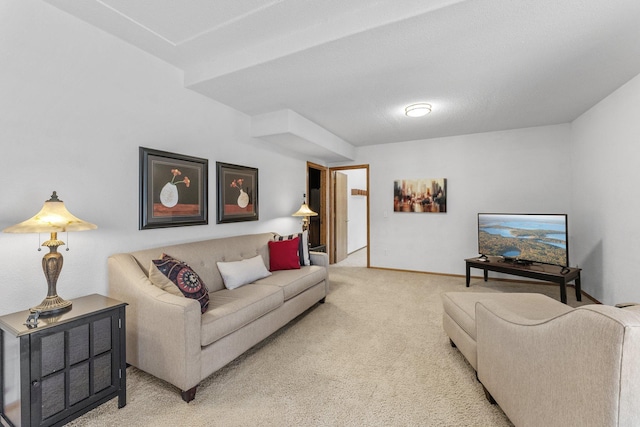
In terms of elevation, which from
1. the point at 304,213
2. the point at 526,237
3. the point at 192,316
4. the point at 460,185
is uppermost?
the point at 460,185

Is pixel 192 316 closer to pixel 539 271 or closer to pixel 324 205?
pixel 539 271

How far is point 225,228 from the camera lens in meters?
3.38

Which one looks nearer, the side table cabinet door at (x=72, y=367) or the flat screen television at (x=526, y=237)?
the side table cabinet door at (x=72, y=367)

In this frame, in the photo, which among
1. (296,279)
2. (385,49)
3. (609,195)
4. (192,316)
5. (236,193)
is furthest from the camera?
(236,193)

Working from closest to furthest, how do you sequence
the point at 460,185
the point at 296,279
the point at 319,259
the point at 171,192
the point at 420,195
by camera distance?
1. the point at 171,192
2. the point at 296,279
3. the point at 319,259
4. the point at 460,185
5. the point at 420,195

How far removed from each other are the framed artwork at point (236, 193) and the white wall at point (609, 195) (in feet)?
13.6

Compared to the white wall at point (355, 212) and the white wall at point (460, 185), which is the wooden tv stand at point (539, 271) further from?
the white wall at point (355, 212)

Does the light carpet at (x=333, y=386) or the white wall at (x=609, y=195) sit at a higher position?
the white wall at (x=609, y=195)

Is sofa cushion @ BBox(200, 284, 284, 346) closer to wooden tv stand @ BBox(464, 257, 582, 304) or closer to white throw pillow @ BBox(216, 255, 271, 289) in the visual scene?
white throw pillow @ BBox(216, 255, 271, 289)

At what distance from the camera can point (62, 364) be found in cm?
151

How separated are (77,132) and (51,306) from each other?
123 centimetres

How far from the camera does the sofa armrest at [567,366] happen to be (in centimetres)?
85

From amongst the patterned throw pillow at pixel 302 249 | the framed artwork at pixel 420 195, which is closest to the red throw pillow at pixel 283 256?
the patterned throw pillow at pixel 302 249

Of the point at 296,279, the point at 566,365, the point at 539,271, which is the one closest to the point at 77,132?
the point at 296,279
